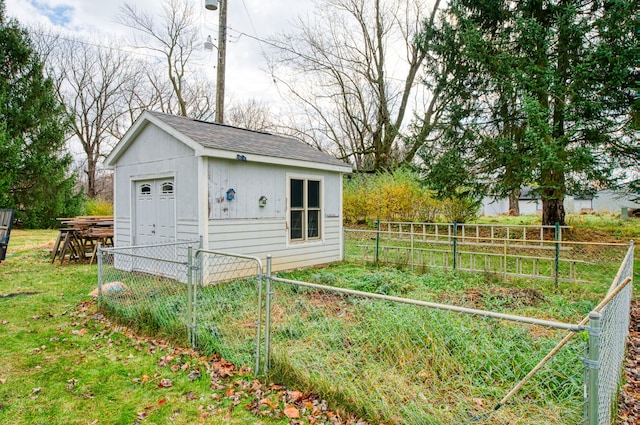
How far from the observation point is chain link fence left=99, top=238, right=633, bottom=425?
239 centimetres

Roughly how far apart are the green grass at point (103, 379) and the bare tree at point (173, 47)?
19.4 meters

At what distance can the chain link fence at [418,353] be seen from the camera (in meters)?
2.39

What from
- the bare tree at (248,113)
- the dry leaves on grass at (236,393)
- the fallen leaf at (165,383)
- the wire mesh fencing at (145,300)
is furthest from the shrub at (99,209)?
the fallen leaf at (165,383)

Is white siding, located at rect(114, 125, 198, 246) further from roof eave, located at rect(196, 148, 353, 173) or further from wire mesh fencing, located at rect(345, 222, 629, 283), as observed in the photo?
wire mesh fencing, located at rect(345, 222, 629, 283)

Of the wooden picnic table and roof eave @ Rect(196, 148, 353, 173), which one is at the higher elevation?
roof eave @ Rect(196, 148, 353, 173)

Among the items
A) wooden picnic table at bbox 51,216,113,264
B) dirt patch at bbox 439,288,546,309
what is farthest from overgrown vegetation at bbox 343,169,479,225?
wooden picnic table at bbox 51,216,113,264

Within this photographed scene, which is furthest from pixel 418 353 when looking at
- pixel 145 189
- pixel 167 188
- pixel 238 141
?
pixel 145 189

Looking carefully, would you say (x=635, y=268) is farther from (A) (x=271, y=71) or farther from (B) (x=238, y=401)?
(A) (x=271, y=71)

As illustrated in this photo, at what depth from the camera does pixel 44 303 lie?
588cm

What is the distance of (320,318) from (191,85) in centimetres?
2435

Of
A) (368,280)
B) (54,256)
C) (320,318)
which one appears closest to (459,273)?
(368,280)

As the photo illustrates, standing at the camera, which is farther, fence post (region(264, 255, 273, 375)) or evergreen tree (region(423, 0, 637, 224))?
evergreen tree (region(423, 0, 637, 224))

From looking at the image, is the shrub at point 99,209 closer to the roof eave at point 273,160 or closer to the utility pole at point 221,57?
the utility pole at point 221,57

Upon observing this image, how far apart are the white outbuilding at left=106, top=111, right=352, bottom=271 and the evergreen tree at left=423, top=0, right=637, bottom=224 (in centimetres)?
499
